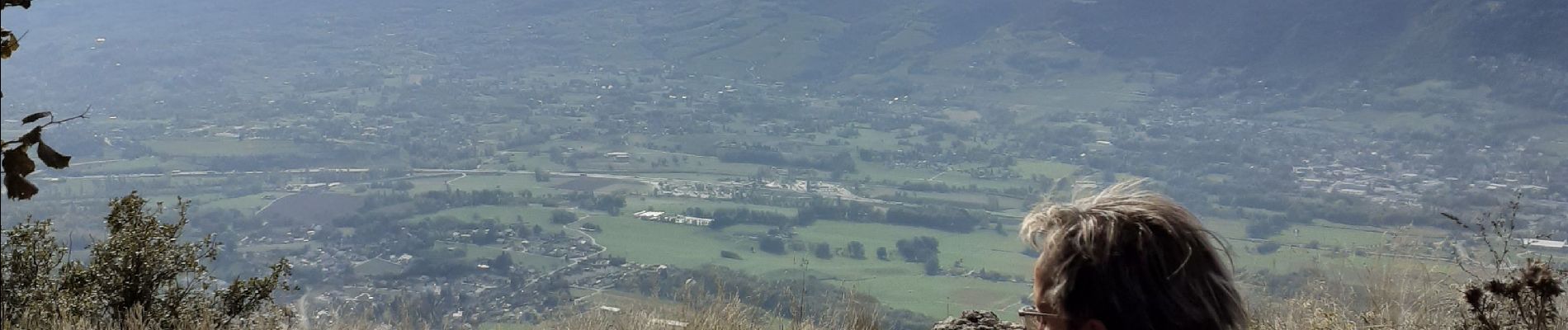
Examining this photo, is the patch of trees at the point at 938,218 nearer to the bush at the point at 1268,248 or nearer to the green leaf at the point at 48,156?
the bush at the point at 1268,248

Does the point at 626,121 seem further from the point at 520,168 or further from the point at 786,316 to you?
the point at 786,316

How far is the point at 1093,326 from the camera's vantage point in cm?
182

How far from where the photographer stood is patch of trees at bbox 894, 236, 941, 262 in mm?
19875

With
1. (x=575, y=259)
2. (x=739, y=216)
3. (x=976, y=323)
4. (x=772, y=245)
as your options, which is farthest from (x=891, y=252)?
(x=976, y=323)

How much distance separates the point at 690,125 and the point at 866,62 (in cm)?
1149

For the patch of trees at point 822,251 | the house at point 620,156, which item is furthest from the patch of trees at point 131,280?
the house at point 620,156

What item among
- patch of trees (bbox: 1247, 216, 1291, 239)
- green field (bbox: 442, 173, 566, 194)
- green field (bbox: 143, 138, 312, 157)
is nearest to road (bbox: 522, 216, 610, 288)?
green field (bbox: 442, 173, 566, 194)

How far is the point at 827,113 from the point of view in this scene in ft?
141

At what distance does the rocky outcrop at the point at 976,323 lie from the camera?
3.78 meters

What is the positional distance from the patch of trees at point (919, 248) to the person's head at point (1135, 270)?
17823 mm

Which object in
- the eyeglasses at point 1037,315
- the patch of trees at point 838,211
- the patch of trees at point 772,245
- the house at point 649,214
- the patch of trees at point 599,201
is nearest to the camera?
the eyeglasses at point 1037,315

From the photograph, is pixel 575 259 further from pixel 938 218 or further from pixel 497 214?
pixel 938 218

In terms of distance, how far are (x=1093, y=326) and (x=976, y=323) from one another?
205cm

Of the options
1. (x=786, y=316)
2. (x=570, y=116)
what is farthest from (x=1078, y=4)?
(x=786, y=316)
